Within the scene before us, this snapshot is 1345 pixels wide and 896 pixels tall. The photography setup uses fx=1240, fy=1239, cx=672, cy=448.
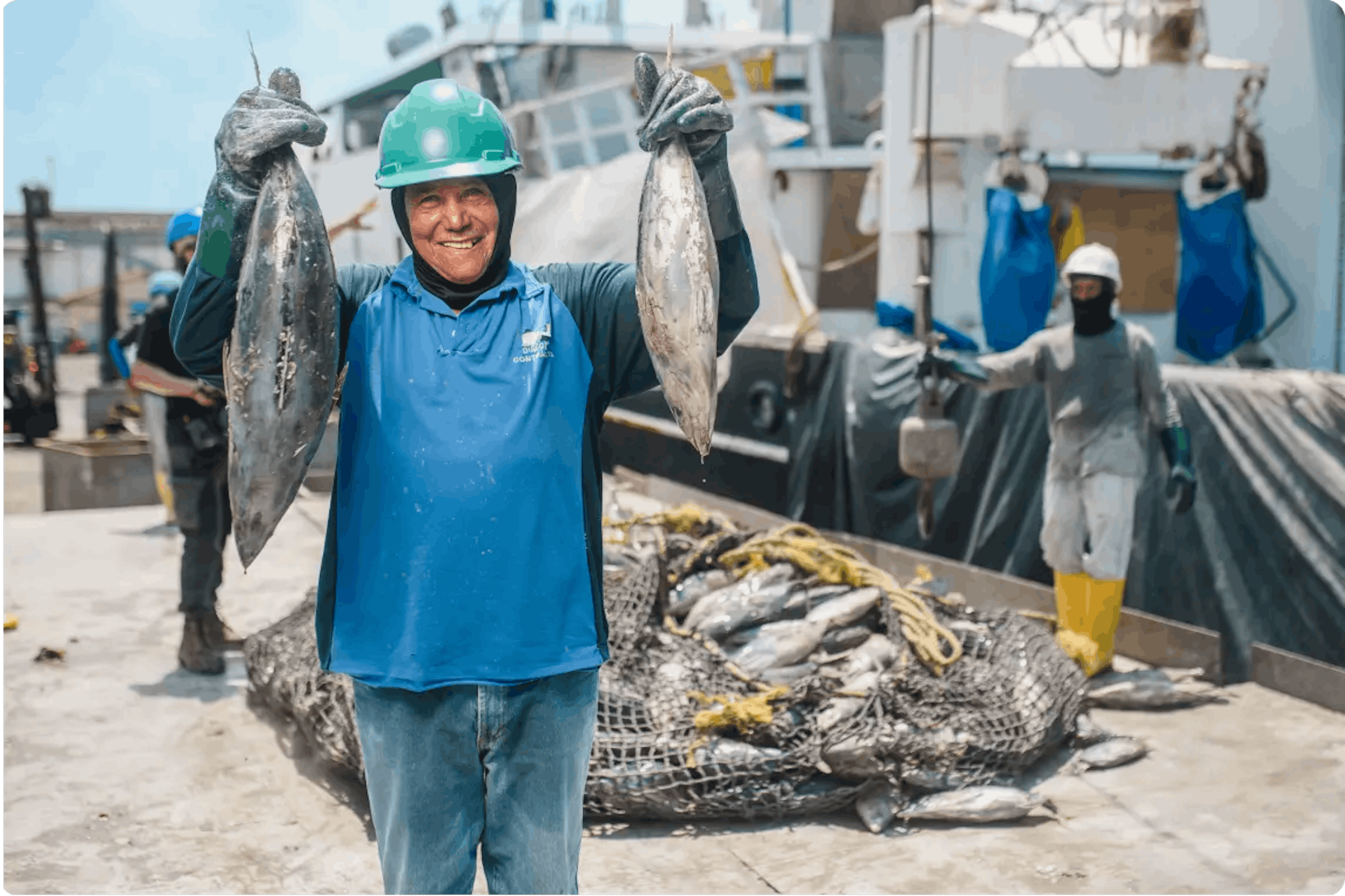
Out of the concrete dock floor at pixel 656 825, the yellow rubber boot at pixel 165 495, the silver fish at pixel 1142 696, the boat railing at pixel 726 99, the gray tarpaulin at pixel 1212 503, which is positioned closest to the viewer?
the concrete dock floor at pixel 656 825

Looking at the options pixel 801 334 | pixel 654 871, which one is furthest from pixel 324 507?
pixel 654 871

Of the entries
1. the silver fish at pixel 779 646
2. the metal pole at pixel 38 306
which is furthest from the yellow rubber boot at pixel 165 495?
the metal pole at pixel 38 306

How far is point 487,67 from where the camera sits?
15.8 meters

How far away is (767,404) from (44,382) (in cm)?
1345

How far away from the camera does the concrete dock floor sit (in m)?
3.84

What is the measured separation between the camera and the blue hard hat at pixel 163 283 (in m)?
6.30

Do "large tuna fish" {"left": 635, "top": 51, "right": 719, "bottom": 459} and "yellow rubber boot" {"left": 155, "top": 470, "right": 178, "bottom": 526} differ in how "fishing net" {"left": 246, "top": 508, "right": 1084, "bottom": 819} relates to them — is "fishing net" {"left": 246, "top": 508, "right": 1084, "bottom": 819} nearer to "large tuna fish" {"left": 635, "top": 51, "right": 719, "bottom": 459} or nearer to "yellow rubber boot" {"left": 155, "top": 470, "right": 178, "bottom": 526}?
"large tuna fish" {"left": 635, "top": 51, "right": 719, "bottom": 459}

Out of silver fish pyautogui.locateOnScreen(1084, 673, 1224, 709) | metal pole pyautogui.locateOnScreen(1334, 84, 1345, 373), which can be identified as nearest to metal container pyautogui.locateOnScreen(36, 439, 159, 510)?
silver fish pyautogui.locateOnScreen(1084, 673, 1224, 709)

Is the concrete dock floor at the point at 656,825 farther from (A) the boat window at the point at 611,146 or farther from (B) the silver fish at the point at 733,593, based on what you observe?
(A) the boat window at the point at 611,146

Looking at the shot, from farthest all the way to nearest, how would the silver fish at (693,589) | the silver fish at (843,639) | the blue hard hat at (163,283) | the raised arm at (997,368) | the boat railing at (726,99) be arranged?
the boat railing at (726,99)
the blue hard hat at (163,283)
the raised arm at (997,368)
the silver fish at (693,589)
the silver fish at (843,639)

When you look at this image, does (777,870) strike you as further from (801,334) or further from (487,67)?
(487,67)

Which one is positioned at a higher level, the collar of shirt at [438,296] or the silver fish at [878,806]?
the collar of shirt at [438,296]

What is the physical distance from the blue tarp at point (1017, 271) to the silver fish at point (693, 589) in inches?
161

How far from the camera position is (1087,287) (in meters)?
5.86
